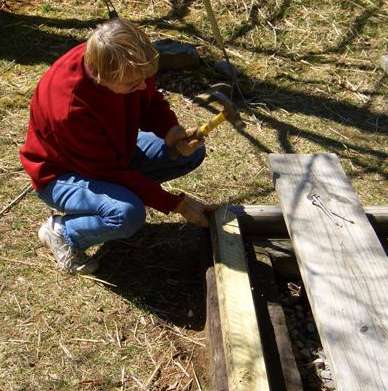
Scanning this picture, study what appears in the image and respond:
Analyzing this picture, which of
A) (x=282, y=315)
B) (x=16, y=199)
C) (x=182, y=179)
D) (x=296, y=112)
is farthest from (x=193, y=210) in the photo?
(x=296, y=112)

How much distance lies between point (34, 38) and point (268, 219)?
308 centimetres

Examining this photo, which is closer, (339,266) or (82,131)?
(339,266)

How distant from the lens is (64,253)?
3104 millimetres

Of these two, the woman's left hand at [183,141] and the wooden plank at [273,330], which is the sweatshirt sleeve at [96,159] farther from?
the wooden plank at [273,330]

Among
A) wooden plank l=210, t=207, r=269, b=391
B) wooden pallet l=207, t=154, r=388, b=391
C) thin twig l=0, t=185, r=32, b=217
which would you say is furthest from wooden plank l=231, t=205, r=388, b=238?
thin twig l=0, t=185, r=32, b=217

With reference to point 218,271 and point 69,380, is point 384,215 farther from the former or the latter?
point 69,380

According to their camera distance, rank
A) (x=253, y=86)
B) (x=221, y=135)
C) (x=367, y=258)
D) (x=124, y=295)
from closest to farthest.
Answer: (x=367, y=258) < (x=124, y=295) < (x=221, y=135) < (x=253, y=86)

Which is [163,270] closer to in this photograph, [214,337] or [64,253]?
[64,253]

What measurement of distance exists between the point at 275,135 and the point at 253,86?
2.19 ft

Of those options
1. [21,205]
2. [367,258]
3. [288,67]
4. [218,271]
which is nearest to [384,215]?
[367,258]

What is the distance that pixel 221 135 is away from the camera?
4.37 meters

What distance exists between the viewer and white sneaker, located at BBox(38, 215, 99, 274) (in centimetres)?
308

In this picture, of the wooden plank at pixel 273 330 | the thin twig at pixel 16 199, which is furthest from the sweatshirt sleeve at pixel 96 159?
the thin twig at pixel 16 199

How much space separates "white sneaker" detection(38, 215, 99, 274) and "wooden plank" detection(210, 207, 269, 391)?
24.8 inches
